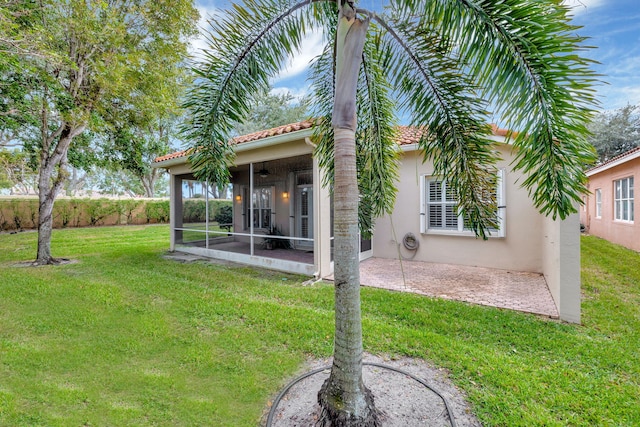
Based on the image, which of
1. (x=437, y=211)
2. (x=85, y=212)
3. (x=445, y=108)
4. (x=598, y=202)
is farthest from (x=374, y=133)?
(x=85, y=212)

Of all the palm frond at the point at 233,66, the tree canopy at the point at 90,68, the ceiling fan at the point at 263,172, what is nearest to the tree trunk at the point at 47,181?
the tree canopy at the point at 90,68

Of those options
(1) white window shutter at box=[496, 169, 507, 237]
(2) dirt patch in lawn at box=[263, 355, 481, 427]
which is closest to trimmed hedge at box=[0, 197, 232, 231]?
(1) white window shutter at box=[496, 169, 507, 237]

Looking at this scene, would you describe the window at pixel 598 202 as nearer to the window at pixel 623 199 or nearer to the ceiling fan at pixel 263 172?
the window at pixel 623 199

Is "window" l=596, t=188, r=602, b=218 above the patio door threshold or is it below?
above

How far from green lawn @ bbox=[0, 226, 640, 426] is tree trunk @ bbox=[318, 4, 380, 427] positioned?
2.76 ft

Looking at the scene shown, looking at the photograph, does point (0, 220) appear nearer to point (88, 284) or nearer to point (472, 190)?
point (88, 284)

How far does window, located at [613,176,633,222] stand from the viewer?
983cm

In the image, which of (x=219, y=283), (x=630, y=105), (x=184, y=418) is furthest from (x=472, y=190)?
(x=630, y=105)

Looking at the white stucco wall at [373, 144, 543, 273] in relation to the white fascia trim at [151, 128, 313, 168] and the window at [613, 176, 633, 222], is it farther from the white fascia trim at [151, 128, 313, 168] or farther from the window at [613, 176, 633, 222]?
the window at [613, 176, 633, 222]

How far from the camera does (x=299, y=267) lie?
6.82 metres

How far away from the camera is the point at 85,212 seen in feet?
56.0

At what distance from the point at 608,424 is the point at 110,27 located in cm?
1002

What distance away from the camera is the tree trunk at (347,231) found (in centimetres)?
226

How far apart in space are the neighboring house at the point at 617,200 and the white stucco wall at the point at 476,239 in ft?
13.2
